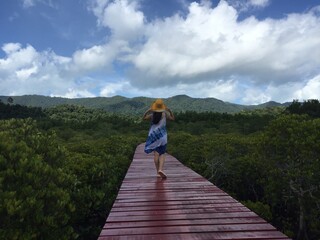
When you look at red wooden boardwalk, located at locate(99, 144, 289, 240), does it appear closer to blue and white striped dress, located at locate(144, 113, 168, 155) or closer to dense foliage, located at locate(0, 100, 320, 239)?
dense foliage, located at locate(0, 100, 320, 239)

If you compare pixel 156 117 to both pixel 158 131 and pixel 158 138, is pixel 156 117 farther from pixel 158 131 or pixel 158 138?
pixel 158 138

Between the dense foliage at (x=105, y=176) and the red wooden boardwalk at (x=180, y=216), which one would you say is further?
the dense foliage at (x=105, y=176)

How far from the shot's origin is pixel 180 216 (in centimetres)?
414

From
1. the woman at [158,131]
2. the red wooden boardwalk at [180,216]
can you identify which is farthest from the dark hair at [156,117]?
the red wooden boardwalk at [180,216]

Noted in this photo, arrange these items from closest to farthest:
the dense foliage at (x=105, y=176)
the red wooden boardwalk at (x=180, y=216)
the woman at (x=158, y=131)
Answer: the red wooden boardwalk at (x=180, y=216), the dense foliage at (x=105, y=176), the woman at (x=158, y=131)

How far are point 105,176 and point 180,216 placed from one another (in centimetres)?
367

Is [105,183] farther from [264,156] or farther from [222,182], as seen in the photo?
[222,182]

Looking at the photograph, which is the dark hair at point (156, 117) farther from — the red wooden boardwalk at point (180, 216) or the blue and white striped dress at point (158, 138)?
the red wooden boardwalk at point (180, 216)

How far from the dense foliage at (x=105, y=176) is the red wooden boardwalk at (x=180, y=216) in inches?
28.9

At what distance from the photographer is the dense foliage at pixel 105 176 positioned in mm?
3746

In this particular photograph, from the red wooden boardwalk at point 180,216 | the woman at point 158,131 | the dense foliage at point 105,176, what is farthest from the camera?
the woman at point 158,131

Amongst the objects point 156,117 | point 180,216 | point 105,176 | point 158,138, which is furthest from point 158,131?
point 180,216

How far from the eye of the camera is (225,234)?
3.44m

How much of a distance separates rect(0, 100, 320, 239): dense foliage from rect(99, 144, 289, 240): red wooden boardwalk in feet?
2.41
